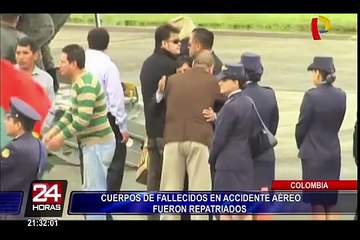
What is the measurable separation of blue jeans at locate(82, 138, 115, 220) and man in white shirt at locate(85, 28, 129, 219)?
0.09 meters

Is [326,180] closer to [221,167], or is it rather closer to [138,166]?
[221,167]

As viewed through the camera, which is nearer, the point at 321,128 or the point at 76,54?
the point at 76,54

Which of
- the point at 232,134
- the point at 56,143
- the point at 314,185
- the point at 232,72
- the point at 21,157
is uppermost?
the point at 232,72

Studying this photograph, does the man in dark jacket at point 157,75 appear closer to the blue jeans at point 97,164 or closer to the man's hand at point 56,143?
the blue jeans at point 97,164

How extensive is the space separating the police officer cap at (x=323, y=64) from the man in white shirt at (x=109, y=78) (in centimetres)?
140

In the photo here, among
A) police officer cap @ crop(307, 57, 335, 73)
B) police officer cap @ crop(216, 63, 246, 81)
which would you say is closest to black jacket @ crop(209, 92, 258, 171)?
police officer cap @ crop(216, 63, 246, 81)

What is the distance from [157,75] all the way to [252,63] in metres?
0.70

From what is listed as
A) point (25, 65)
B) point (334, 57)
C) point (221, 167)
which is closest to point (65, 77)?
point (25, 65)

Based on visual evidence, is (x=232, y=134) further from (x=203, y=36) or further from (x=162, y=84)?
(x=203, y=36)

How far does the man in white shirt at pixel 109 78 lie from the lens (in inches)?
261

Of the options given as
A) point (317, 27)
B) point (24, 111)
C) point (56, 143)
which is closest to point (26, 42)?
point (24, 111)

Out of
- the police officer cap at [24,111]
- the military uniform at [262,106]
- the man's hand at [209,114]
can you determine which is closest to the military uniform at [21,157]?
the police officer cap at [24,111]

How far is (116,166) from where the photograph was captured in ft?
22.0
